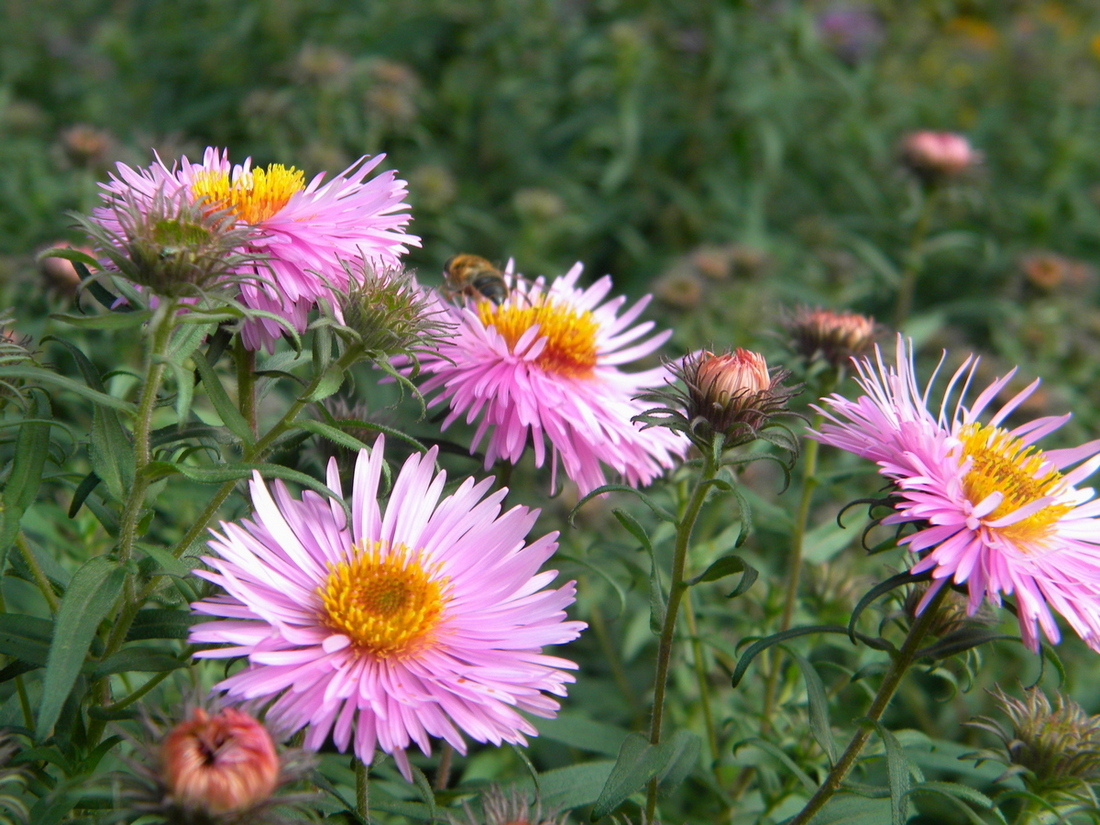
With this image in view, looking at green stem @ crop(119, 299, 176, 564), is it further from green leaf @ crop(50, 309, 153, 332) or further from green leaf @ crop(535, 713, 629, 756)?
green leaf @ crop(535, 713, 629, 756)

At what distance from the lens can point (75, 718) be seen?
1.09 metres

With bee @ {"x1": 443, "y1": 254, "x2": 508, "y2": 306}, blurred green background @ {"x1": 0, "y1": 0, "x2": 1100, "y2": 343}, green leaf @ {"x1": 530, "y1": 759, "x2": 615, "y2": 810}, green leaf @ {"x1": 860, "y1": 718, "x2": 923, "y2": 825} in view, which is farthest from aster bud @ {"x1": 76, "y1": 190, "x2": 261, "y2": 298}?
blurred green background @ {"x1": 0, "y1": 0, "x2": 1100, "y2": 343}

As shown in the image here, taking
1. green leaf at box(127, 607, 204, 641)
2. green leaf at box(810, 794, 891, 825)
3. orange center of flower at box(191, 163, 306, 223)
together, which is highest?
orange center of flower at box(191, 163, 306, 223)

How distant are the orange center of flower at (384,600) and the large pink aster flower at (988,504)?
1.62 feet

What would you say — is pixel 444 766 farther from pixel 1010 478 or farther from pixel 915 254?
pixel 915 254

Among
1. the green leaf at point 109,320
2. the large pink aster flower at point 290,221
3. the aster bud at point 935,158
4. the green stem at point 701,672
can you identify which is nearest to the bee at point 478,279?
the large pink aster flower at point 290,221

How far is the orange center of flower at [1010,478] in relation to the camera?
1148 mm

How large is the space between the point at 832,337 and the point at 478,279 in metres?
0.62

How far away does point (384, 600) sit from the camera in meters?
1.12

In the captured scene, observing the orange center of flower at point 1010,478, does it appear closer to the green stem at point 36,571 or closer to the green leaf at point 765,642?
the green leaf at point 765,642

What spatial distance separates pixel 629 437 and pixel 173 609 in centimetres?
66

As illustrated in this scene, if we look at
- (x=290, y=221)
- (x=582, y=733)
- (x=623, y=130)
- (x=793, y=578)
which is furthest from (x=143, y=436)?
(x=623, y=130)

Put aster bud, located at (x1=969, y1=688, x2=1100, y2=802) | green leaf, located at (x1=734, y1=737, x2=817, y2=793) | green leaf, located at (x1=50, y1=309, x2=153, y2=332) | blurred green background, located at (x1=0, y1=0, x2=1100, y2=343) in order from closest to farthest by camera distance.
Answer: green leaf, located at (x1=50, y1=309, x2=153, y2=332)
aster bud, located at (x1=969, y1=688, x2=1100, y2=802)
green leaf, located at (x1=734, y1=737, x2=817, y2=793)
blurred green background, located at (x1=0, y1=0, x2=1100, y2=343)

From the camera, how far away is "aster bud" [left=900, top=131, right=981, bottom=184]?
2.93 m
